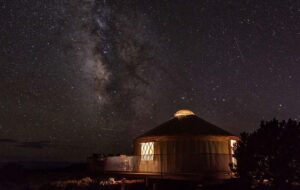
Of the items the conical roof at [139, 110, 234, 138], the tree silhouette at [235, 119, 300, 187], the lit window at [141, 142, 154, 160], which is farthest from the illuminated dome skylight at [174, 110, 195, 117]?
the tree silhouette at [235, 119, 300, 187]

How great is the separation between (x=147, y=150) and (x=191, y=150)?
2626 millimetres

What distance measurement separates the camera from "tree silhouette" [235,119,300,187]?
405 inches

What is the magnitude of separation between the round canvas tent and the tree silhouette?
3822 millimetres

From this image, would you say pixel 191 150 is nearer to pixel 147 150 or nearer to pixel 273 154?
pixel 147 150

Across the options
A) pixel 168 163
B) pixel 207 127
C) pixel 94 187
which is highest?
pixel 207 127

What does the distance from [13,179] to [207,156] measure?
8760mm

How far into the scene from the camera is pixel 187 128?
53.7 feet

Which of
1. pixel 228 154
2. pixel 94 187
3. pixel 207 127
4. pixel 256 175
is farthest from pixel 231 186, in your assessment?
pixel 94 187

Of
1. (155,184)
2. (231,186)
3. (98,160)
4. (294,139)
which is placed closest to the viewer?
(294,139)

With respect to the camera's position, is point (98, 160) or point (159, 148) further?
point (98, 160)

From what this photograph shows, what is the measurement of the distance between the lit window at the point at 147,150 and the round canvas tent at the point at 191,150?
3 cm

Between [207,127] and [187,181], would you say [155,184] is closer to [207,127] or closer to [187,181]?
[187,181]

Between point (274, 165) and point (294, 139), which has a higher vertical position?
point (294, 139)

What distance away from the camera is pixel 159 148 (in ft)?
53.5
